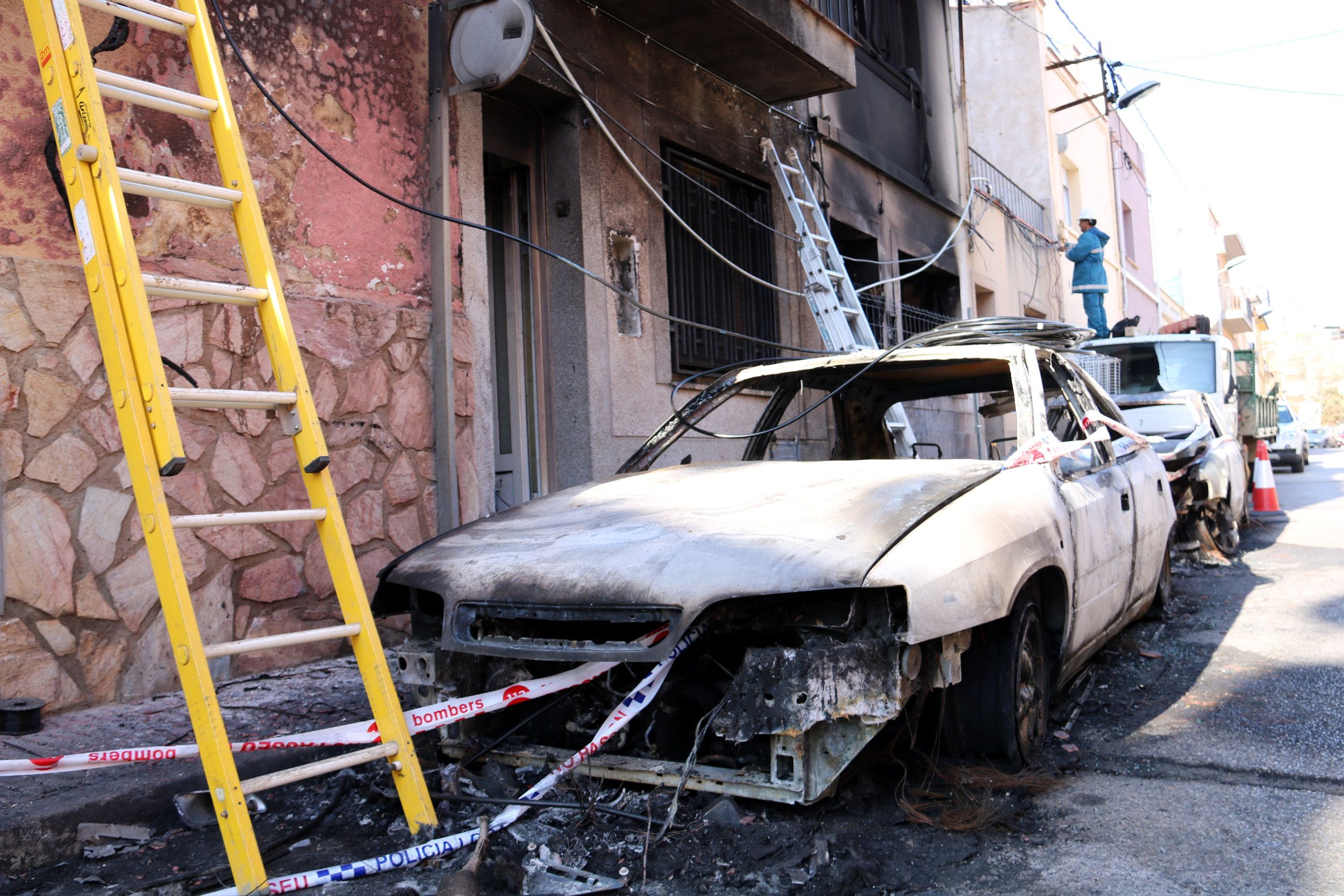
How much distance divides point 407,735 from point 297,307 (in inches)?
106

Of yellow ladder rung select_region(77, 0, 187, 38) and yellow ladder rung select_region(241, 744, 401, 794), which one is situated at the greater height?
yellow ladder rung select_region(77, 0, 187, 38)

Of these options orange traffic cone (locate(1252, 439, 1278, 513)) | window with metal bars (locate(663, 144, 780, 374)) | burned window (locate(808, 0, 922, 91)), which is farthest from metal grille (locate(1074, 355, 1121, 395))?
burned window (locate(808, 0, 922, 91))

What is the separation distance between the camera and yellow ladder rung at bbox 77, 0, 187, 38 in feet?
10.9

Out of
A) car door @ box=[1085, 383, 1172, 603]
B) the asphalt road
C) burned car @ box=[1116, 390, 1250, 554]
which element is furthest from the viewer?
burned car @ box=[1116, 390, 1250, 554]

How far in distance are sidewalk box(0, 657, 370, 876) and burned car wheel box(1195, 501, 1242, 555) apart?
6.84m

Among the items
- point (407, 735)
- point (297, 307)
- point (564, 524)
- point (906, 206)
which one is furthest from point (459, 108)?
point (906, 206)

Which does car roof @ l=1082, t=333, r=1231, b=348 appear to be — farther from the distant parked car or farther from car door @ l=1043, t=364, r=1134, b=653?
the distant parked car

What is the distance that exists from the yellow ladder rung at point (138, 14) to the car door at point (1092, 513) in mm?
3434

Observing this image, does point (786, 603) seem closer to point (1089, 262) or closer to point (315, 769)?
point (315, 769)

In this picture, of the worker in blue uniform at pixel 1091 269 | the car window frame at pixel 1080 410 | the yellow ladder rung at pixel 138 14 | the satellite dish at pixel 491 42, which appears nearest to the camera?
the yellow ladder rung at pixel 138 14

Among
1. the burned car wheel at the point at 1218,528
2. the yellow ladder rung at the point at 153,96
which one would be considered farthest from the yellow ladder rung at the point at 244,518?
the burned car wheel at the point at 1218,528

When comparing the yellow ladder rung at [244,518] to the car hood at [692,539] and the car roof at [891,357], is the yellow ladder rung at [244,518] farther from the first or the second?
the car roof at [891,357]

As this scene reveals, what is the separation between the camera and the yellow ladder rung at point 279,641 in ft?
8.95

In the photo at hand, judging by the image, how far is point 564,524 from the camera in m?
3.51
